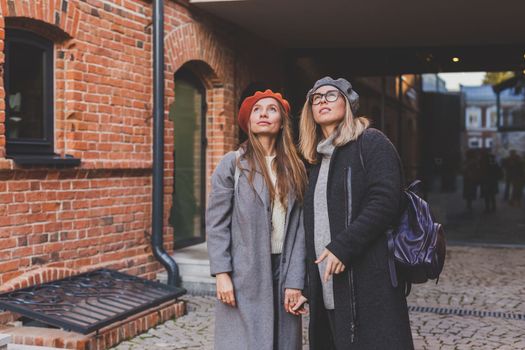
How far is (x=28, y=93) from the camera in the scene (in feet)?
18.6

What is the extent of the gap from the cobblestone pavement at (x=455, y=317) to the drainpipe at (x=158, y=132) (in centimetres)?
47

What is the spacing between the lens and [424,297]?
6781mm

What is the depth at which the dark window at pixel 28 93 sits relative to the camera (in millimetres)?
5449

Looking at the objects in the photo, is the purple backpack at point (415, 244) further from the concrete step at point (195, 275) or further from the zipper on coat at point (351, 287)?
the concrete step at point (195, 275)

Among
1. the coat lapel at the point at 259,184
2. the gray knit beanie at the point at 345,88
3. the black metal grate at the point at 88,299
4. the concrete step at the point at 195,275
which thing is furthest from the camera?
the concrete step at the point at 195,275

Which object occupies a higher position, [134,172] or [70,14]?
[70,14]

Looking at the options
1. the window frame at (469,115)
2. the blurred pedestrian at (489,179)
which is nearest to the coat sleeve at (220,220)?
the window frame at (469,115)

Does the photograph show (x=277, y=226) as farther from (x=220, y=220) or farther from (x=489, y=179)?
(x=489, y=179)

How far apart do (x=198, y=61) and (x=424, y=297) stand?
3.84 metres

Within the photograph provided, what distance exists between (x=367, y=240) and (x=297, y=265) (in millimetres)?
456

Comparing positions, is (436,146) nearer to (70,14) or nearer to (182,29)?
(182,29)

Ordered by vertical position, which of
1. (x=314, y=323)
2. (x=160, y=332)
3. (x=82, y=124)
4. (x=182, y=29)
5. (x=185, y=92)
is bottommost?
(x=160, y=332)

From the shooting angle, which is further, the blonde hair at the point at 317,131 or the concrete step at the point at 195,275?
the concrete step at the point at 195,275

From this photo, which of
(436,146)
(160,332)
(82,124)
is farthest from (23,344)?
(436,146)
